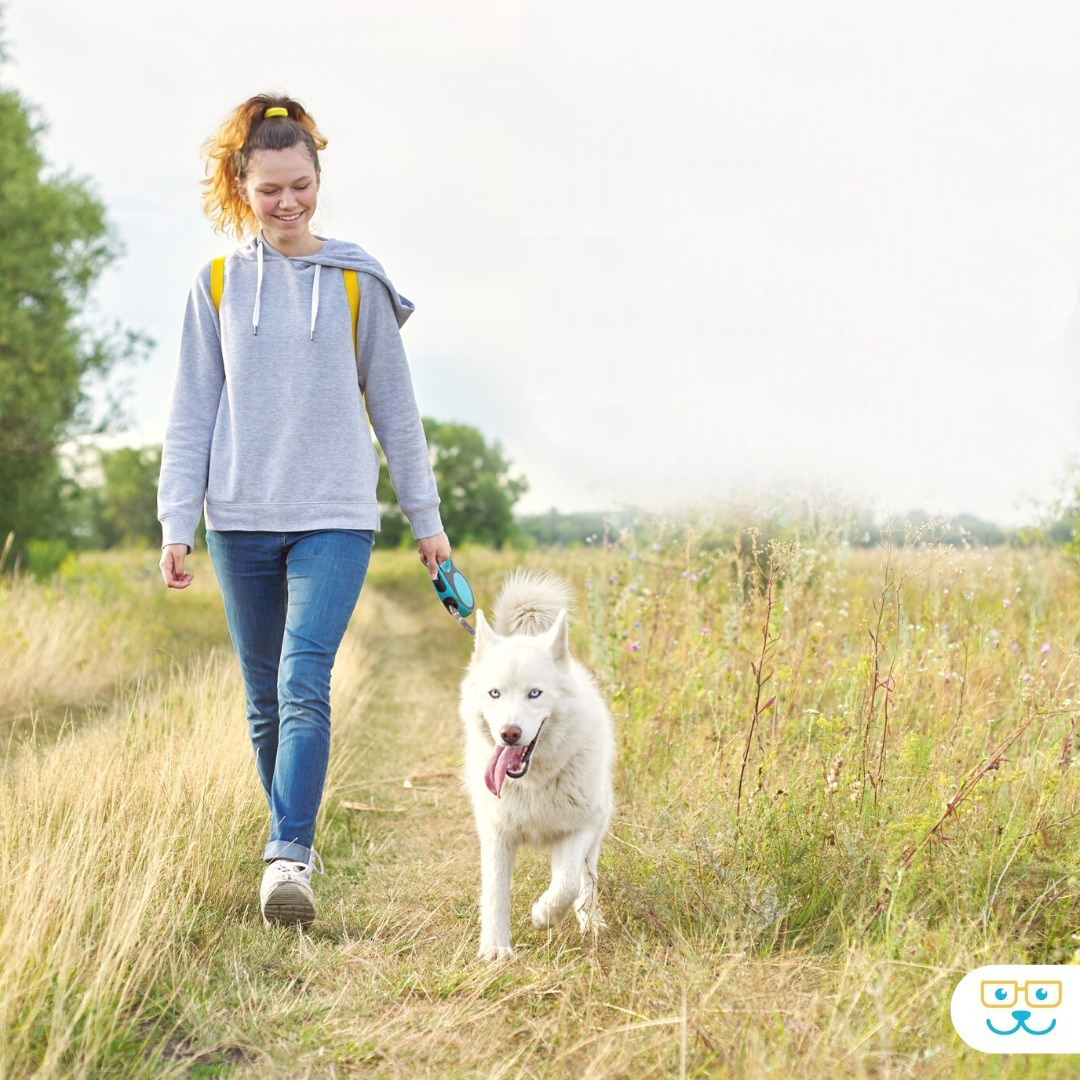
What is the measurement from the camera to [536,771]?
3371 mm

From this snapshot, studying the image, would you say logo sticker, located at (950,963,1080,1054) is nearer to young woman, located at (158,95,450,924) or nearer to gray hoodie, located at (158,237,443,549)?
young woman, located at (158,95,450,924)

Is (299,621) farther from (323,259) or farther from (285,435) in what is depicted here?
(323,259)

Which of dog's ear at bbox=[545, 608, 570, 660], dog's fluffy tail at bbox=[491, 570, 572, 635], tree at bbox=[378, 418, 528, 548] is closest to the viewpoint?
dog's ear at bbox=[545, 608, 570, 660]

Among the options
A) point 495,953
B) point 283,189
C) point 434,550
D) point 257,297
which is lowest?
point 495,953

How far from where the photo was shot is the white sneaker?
10.3ft

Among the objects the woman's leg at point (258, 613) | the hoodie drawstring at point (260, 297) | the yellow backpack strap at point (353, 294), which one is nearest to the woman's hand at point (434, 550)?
the woman's leg at point (258, 613)

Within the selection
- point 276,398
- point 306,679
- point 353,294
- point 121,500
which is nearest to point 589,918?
point 306,679

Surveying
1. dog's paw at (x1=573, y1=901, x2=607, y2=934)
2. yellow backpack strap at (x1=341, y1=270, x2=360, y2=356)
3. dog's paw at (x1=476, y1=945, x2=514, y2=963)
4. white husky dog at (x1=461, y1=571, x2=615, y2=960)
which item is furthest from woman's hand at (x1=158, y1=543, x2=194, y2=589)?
dog's paw at (x1=573, y1=901, x2=607, y2=934)

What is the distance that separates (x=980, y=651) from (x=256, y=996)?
3.53m

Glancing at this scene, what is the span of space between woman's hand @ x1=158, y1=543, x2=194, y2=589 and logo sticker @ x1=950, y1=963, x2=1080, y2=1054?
8.16 feet

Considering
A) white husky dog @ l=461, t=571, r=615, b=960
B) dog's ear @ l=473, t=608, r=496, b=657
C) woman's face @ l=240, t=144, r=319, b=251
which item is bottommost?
white husky dog @ l=461, t=571, r=615, b=960

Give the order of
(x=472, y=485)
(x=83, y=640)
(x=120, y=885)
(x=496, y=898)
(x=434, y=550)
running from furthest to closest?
(x=472, y=485) < (x=83, y=640) < (x=434, y=550) < (x=496, y=898) < (x=120, y=885)

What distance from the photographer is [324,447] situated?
335cm

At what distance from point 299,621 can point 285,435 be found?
589mm
